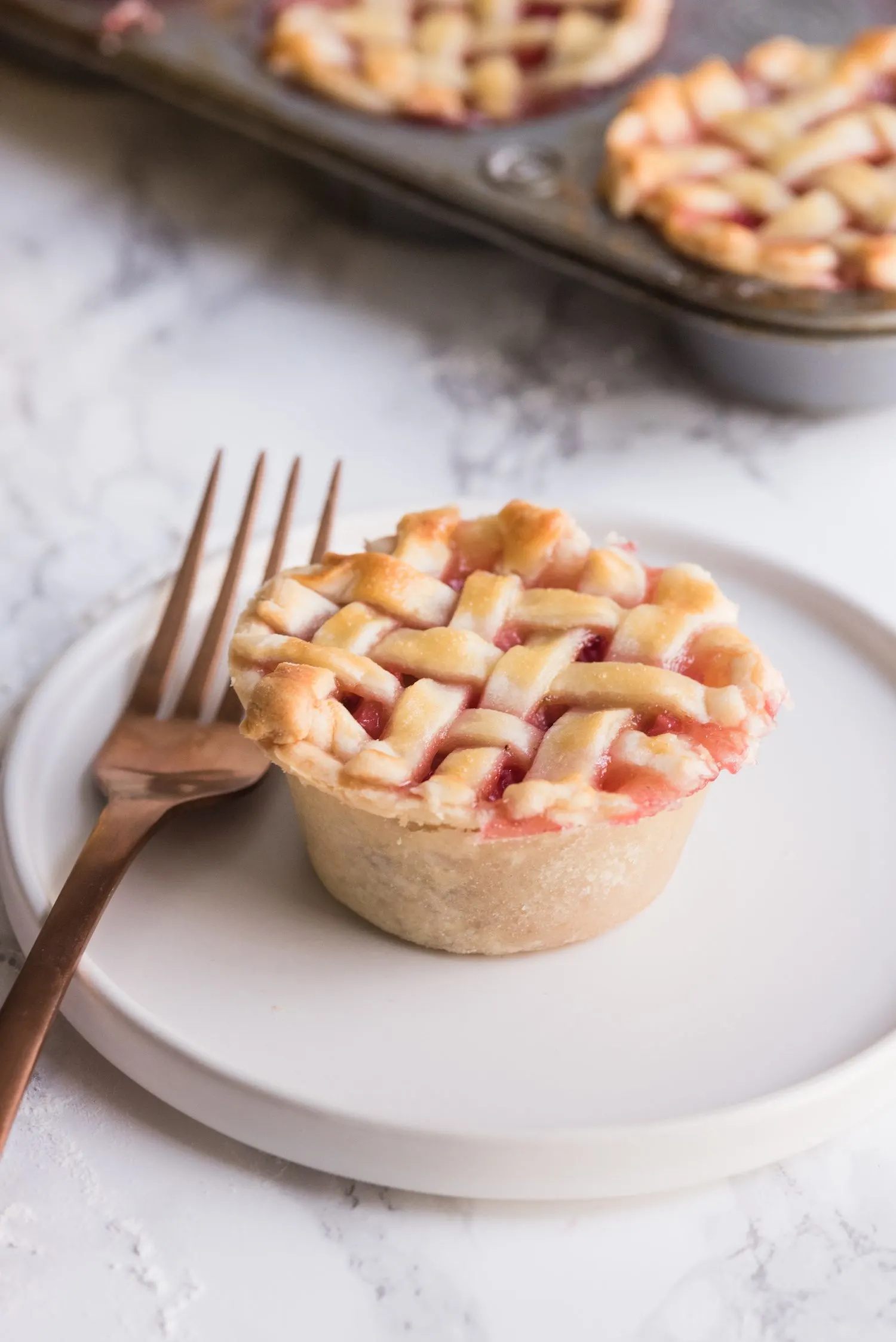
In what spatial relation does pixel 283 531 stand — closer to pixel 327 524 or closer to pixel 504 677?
Answer: pixel 327 524

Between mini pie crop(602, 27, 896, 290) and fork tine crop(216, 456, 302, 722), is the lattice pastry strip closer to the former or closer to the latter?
fork tine crop(216, 456, 302, 722)

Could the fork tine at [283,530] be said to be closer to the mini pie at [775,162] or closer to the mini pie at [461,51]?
the mini pie at [775,162]

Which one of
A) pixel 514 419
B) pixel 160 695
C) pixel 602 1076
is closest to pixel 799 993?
Result: pixel 602 1076

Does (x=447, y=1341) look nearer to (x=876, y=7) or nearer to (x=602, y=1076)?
(x=602, y=1076)

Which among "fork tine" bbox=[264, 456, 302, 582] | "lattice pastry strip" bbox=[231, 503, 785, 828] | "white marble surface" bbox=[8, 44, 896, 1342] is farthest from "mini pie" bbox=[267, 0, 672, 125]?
"lattice pastry strip" bbox=[231, 503, 785, 828]

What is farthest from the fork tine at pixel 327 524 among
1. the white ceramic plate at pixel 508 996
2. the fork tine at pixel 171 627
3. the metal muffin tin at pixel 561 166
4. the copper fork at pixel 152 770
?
the metal muffin tin at pixel 561 166

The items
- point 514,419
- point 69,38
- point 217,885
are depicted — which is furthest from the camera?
point 69,38
